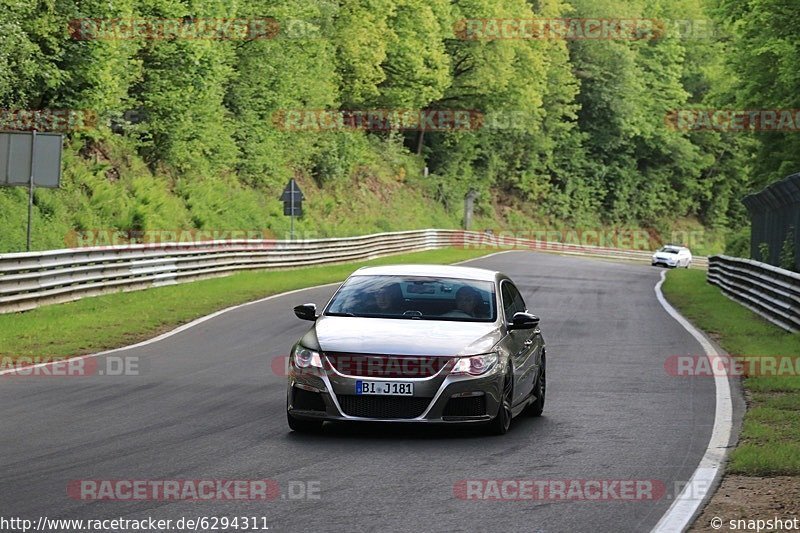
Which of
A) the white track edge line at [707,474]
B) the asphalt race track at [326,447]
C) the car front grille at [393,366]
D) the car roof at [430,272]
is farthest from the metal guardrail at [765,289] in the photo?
the car front grille at [393,366]

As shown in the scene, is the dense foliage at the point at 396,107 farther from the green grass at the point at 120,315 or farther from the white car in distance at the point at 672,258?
the white car in distance at the point at 672,258

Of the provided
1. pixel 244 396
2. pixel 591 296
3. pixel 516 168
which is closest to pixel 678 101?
pixel 516 168

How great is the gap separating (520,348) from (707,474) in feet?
9.50

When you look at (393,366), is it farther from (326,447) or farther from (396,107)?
(396,107)

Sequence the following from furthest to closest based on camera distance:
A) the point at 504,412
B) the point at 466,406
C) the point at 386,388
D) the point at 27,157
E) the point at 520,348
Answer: the point at 27,157 < the point at 520,348 < the point at 504,412 < the point at 466,406 < the point at 386,388

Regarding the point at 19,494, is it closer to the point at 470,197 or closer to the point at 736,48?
the point at 736,48

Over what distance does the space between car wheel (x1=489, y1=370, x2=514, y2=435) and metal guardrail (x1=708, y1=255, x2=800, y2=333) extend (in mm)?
11177

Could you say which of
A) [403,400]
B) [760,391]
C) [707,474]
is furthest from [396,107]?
[707,474]

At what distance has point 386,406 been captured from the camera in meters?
10.4

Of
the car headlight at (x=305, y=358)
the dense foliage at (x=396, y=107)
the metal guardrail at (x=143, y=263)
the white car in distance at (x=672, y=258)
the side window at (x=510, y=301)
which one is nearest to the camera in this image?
the car headlight at (x=305, y=358)

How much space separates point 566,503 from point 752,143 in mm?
39553

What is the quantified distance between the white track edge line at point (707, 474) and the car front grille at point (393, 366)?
2224 millimetres

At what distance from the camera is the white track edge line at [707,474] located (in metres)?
7.51

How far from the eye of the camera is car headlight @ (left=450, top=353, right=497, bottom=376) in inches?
417
